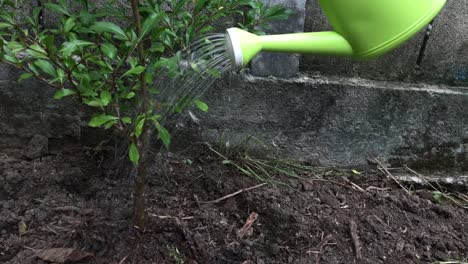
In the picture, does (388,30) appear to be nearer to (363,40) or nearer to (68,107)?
(363,40)

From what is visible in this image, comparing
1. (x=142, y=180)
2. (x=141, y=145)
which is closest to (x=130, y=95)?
(x=141, y=145)

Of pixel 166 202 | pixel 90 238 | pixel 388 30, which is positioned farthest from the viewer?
pixel 166 202

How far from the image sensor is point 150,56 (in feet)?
3.93

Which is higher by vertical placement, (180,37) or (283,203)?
(180,37)

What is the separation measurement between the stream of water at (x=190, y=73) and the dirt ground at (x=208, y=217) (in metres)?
0.36

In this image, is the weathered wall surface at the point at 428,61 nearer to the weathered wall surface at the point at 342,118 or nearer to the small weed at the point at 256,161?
the weathered wall surface at the point at 342,118

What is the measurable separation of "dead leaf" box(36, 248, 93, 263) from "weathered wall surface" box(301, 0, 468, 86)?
38.7 inches

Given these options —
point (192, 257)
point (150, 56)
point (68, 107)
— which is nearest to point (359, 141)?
point (192, 257)

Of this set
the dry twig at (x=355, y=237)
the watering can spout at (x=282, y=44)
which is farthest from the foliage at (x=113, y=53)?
the dry twig at (x=355, y=237)

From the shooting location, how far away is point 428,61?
1754 millimetres

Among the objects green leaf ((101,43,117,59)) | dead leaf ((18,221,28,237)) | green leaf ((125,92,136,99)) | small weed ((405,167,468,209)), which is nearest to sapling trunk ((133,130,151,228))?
green leaf ((125,92,136,99))

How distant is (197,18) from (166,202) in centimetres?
61

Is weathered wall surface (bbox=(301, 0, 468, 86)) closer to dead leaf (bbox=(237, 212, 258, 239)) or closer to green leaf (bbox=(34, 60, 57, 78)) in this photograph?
dead leaf (bbox=(237, 212, 258, 239))

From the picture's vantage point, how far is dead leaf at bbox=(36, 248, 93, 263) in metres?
1.24
